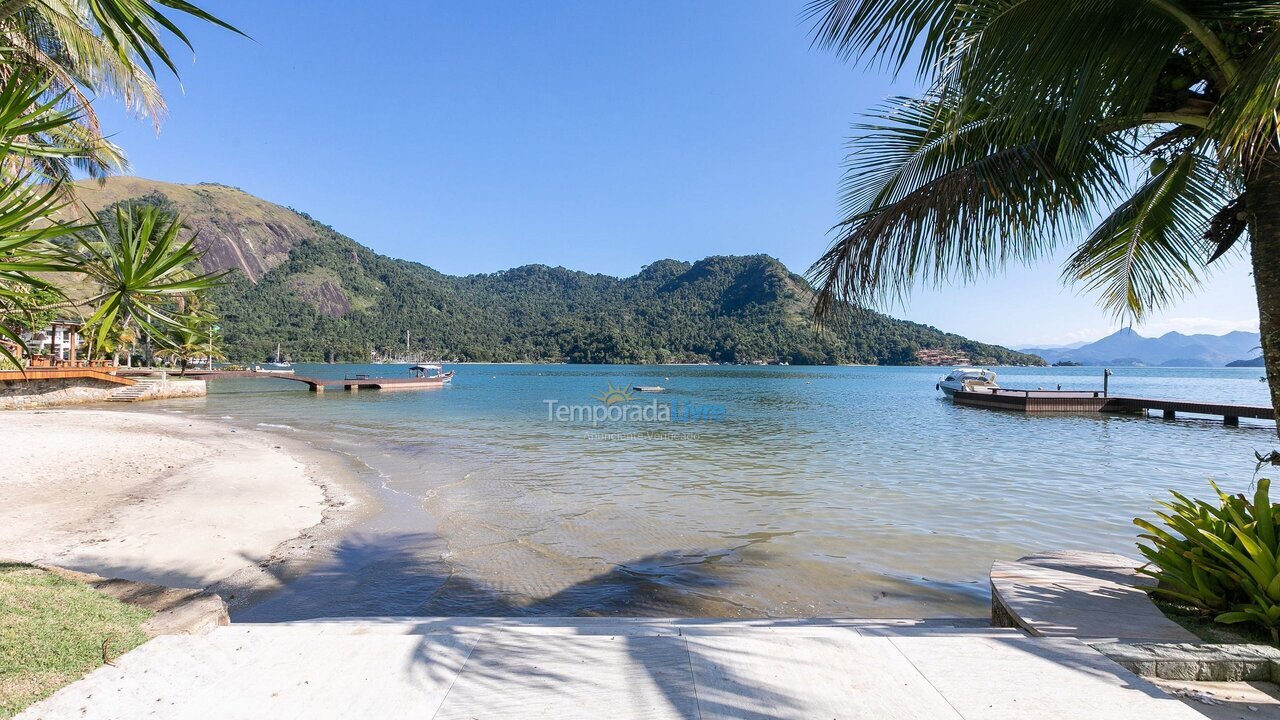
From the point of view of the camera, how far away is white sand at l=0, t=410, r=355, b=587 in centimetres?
627

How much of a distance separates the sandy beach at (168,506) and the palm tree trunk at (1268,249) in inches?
304

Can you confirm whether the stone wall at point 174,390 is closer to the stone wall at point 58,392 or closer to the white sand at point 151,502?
the stone wall at point 58,392

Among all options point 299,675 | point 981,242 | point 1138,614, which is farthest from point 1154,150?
point 299,675

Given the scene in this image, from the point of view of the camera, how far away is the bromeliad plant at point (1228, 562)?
2.91 meters

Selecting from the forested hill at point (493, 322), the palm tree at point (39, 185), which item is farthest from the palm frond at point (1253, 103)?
the forested hill at point (493, 322)

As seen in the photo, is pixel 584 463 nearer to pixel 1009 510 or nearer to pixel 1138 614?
pixel 1009 510

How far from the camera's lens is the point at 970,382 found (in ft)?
135

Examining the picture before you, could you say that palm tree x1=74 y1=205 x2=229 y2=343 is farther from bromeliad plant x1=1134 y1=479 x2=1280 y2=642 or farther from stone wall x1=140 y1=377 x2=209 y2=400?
stone wall x1=140 y1=377 x2=209 y2=400

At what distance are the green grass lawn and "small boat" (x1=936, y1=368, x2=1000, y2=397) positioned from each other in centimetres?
4468

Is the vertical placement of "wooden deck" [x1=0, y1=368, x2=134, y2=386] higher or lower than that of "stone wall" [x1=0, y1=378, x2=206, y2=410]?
higher

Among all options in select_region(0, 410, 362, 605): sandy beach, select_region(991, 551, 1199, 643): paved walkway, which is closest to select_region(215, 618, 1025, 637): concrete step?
select_region(991, 551, 1199, 643): paved walkway

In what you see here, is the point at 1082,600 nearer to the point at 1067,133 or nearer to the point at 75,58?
the point at 1067,133

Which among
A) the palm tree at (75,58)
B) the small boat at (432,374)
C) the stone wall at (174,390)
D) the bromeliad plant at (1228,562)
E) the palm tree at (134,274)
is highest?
the palm tree at (75,58)

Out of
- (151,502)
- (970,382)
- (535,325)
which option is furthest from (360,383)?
(535,325)
